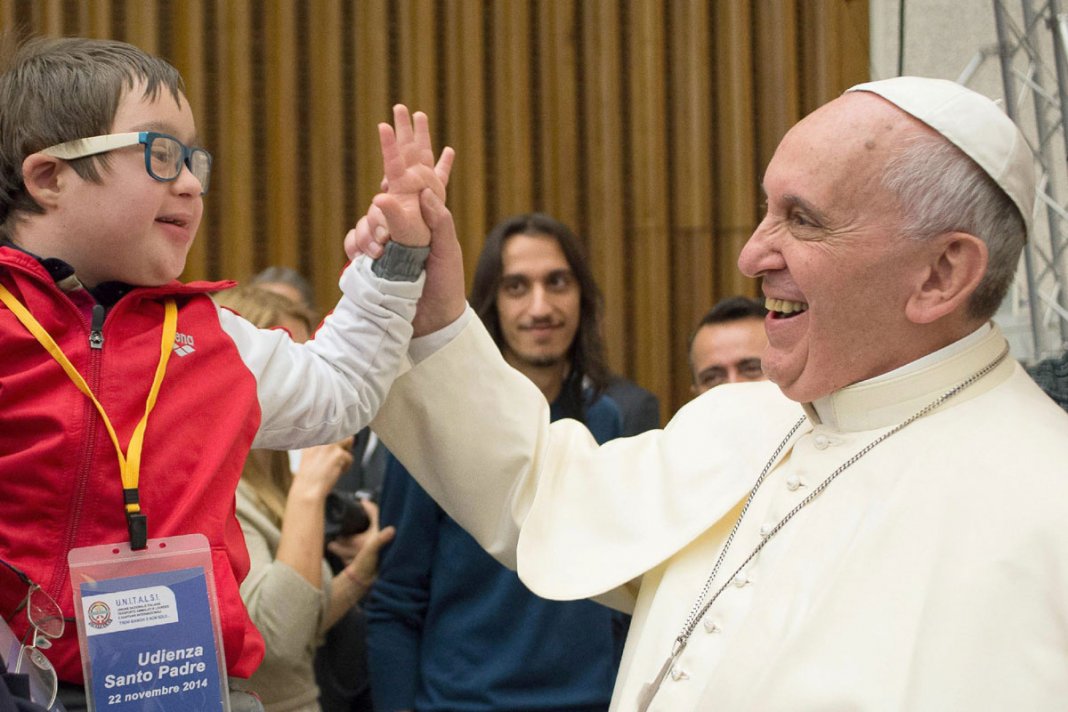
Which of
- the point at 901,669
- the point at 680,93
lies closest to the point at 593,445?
the point at 901,669

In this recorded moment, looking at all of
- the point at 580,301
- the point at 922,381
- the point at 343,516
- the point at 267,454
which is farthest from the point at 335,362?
the point at 580,301

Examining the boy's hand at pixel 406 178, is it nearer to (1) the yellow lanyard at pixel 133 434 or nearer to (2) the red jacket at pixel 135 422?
(2) the red jacket at pixel 135 422

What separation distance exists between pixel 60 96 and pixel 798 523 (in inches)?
Result: 45.7

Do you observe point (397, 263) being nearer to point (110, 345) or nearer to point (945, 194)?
point (110, 345)

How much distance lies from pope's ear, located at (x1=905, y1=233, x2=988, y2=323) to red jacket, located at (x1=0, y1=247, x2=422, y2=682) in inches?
32.8

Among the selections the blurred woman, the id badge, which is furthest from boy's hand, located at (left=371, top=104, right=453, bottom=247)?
the blurred woman

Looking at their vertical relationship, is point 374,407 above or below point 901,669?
above

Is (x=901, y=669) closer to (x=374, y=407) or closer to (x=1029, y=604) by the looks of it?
(x=1029, y=604)

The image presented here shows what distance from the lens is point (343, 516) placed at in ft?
10.2

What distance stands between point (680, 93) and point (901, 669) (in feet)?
12.3

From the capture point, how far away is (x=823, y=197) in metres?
1.78

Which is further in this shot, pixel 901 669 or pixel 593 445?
pixel 593 445

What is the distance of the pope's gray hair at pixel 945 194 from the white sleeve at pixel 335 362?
2.34 feet

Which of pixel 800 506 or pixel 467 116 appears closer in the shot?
pixel 800 506
